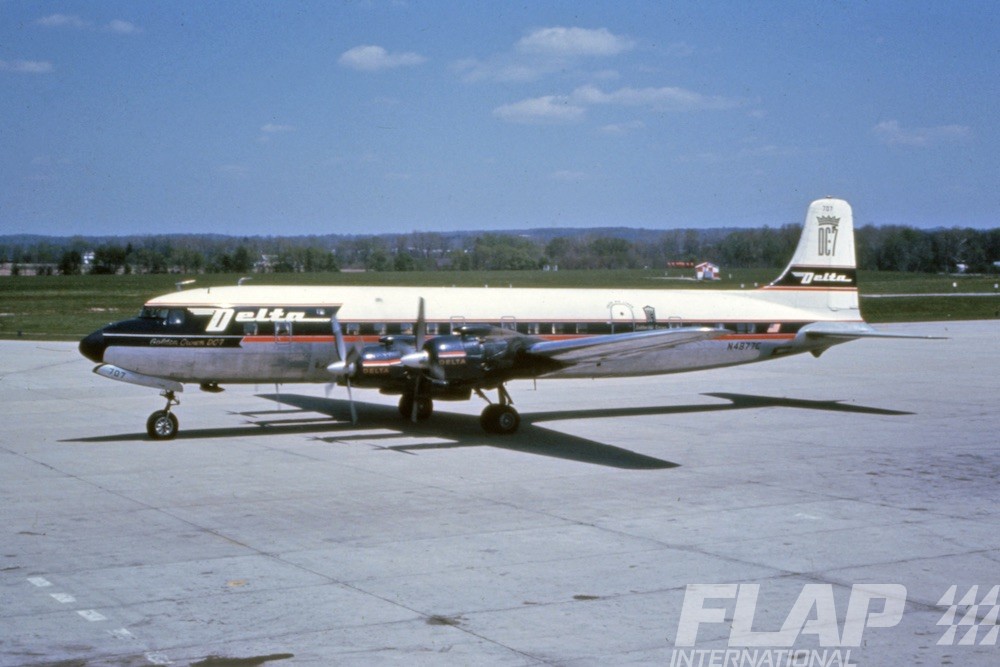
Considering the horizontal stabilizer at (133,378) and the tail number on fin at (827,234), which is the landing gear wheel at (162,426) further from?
the tail number on fin at (827,234)

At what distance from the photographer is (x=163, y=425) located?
23.9 m

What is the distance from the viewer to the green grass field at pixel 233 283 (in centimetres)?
6788

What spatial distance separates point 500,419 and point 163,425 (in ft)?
24.7

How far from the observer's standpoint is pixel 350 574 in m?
13.3

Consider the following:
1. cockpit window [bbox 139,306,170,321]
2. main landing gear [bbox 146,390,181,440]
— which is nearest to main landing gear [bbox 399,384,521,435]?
main landing gear [bbox 146,390,181,440]

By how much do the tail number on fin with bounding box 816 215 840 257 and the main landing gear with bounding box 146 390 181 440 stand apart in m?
18.3

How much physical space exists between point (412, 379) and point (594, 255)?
139 m

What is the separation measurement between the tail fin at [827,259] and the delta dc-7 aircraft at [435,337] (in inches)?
20.2

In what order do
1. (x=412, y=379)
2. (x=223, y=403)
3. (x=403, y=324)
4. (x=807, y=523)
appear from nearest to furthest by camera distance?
(x=807, y=523)
(x=412, y=379)
(x=403, y=324)
(x=223, y=403)

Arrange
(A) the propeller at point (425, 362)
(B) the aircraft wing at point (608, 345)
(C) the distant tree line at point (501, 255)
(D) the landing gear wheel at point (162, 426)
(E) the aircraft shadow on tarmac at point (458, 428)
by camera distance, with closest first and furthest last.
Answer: (B) the aircraft wing at point (608, 345) < (E) the aircraft shadow on tarmac at point (458, 428) < (A) the propeller at point (425, 362) < (D) the landing gear wheel at point (162, 426) < (C) the distant tree line at point (501, 255)

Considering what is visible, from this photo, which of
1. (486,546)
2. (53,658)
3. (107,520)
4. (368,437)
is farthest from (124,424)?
(53,658)

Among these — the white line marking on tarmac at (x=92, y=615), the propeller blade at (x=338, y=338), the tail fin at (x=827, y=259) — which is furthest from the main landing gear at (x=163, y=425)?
the tail fin at (x=827, y=259)

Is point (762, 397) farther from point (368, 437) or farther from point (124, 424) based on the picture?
point (124, 424)

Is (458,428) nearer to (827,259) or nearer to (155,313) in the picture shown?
(155,313)
